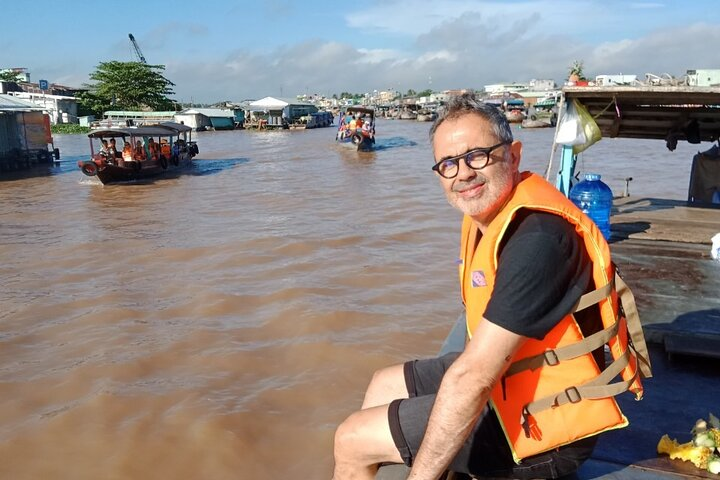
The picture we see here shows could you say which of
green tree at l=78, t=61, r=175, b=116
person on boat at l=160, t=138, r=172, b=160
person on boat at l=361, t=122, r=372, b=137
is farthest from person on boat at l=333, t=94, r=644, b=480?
green tree at l=78, t=61, r=175, b=116

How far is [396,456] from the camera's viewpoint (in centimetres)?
197

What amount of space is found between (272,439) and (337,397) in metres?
0.77

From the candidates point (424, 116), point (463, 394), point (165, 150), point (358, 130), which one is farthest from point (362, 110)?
point (424, 116)

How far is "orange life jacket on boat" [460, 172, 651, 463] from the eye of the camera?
1.83 metres

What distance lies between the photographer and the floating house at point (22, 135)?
2295cm

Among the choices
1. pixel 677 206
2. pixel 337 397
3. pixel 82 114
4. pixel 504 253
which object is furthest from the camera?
pixel 82 114

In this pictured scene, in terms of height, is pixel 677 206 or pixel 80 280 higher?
pixel 677 206

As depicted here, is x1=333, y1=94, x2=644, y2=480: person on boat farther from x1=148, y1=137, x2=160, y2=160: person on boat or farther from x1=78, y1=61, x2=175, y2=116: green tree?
x1=78, y1=61, x2=175, y2=116: green tree

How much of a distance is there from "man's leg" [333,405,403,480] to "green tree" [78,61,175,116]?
5968 cm

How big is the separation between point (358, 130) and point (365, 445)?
86.4 feet

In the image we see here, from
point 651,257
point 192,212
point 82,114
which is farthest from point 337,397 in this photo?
point 82,114

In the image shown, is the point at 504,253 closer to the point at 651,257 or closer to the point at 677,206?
the point at 651,257

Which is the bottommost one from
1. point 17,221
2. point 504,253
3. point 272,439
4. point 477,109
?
point 272,439

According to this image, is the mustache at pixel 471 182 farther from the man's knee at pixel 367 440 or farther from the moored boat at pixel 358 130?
the moored boat at pixel 358 130
